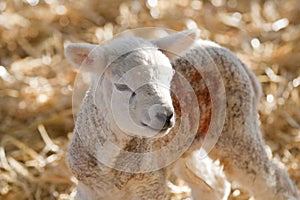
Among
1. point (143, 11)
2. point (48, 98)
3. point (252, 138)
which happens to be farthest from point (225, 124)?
point (143, 11)

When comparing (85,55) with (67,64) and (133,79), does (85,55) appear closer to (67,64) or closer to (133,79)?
(133,79)

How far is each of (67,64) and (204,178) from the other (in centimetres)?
164

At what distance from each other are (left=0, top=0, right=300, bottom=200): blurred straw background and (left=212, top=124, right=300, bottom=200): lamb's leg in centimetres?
52

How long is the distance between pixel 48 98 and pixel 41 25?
0.90 metres

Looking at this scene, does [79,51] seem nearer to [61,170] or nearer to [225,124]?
[225,124]

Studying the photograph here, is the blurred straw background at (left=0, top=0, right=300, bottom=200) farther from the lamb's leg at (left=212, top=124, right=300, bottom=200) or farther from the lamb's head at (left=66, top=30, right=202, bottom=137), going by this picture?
the lamb's head at (left=66, top=30, right=202, bottom=137)

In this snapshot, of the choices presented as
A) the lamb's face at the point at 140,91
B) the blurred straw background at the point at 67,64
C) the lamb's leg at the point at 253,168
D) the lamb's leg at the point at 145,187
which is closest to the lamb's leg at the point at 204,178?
the lamb's leg at the point at 253,168

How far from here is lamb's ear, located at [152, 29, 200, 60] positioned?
9.49ft

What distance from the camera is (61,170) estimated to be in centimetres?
421

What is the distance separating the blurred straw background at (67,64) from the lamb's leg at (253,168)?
0.52 metres

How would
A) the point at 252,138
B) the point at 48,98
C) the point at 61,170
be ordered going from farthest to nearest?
the point at 48,98
the point at 61,170
the point at 252,138

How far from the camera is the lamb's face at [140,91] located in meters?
2.57

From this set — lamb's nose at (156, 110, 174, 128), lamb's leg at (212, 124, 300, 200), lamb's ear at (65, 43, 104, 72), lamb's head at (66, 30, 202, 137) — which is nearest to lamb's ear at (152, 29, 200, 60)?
lamb's head at (66, 30, 202, 137)

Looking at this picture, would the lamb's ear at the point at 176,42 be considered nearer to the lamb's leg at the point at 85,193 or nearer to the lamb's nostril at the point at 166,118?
the lamb's nostril at the point at 166,118
